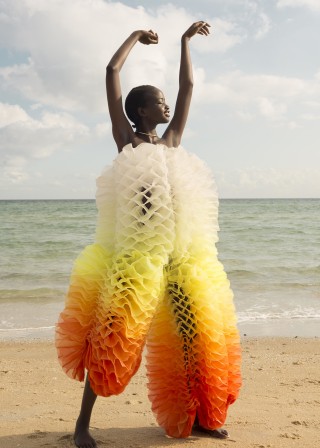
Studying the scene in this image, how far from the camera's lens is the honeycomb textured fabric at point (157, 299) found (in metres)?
2.86

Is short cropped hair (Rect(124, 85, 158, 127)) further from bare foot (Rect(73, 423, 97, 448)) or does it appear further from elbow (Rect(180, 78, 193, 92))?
bare foot (Rect(73, 423, 97, 448))

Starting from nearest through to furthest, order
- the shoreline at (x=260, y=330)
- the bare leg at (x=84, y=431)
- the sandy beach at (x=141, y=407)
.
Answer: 1. the bare leg at (x=84, y=431)
2. the sandy beach at (x=141, y=407)
3. the shoreline at (x=260, y=330)

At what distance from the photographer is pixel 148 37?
3.39 m

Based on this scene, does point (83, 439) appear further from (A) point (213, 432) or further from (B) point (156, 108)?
(B) point (156, 108)

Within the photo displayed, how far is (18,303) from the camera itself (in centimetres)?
924

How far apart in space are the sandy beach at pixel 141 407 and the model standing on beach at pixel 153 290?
23cm

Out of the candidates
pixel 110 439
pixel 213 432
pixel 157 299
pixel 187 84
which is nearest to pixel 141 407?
pixel 110 439

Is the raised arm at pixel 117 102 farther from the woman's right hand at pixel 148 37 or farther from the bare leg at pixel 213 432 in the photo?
the bare leg at pixel 213 432

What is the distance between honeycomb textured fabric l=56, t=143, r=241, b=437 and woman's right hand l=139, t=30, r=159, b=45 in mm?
767

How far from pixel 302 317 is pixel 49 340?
388cm

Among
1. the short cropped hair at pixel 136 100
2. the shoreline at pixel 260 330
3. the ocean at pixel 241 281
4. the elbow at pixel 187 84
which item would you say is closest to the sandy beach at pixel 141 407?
the shoreline at pixel 260 330

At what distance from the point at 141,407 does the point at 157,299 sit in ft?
5.19

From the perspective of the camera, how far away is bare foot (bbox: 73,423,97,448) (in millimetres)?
3049

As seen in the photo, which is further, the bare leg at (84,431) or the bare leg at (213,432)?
the bare leg at (213,432)
